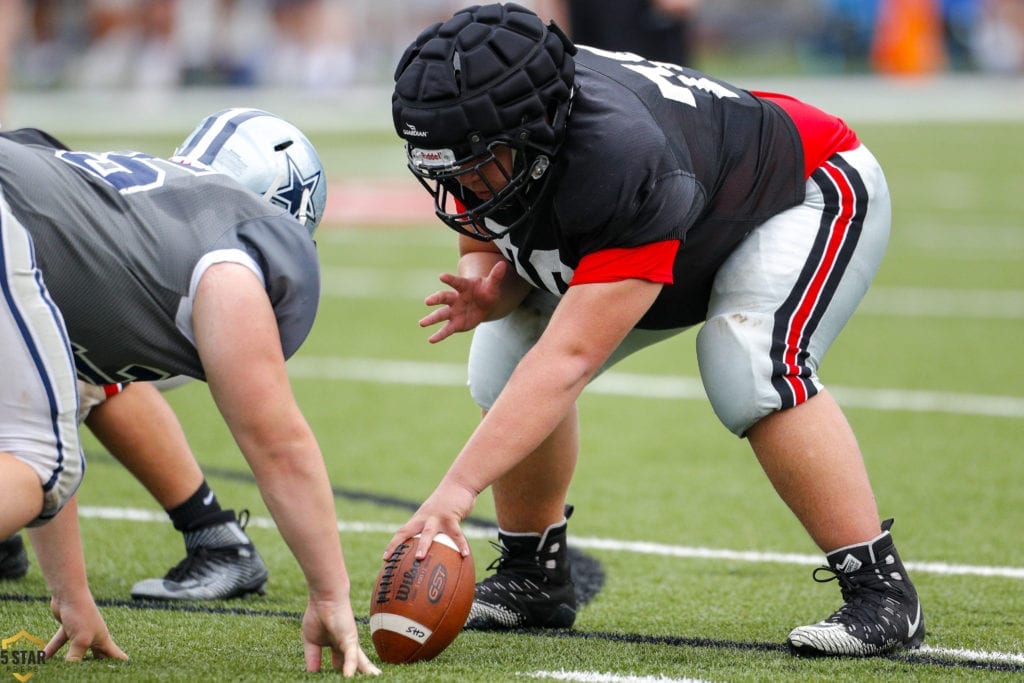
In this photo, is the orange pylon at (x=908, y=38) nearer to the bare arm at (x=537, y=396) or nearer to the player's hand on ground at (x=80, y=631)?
the bare arm at (x=537, y=396)

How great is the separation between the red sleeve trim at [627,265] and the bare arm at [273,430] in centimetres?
62

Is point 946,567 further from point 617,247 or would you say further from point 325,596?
point 325,596

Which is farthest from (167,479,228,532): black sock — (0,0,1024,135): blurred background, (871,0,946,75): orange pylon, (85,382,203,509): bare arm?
(871,0,946,75): orange pylon

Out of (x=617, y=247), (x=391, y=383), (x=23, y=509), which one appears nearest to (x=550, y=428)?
(x=617, y=247)

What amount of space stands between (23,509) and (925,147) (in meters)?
14.9

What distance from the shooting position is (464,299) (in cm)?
320

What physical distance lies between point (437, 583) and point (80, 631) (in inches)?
27.1

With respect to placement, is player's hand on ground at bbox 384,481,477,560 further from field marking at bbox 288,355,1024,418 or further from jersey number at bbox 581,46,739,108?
field marking at bbox 288,355,1024,418

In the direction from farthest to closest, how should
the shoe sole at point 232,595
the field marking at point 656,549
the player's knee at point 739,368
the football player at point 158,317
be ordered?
1. the field marking at point 656,549
2. the shoe sole at point 232,595
3. the player's knee at point 739,368
4. the football player at point 158,317

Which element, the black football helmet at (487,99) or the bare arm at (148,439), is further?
the bare arm at (148,439)

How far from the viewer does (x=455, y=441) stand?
18.0 ft

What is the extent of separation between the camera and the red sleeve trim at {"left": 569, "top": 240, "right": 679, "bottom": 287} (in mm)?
2793

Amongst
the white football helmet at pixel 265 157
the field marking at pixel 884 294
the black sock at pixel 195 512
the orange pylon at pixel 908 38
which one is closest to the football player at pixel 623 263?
the white football helmet at pixel 265 157

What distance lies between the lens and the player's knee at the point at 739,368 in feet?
9.88
